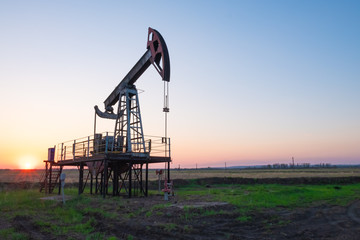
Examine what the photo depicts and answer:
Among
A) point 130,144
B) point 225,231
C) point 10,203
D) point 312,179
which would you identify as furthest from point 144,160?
point 312,179

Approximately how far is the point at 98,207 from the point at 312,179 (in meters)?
34.6

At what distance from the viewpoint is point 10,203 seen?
18188 mm

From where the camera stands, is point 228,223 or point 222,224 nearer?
point 222,224

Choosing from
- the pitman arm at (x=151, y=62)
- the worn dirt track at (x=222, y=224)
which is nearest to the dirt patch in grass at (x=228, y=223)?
the worn dirt track at (x=222, y=224)

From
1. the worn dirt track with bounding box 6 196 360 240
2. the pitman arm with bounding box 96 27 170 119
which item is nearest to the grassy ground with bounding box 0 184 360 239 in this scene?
the worn dirt track with bounding box 6 196 360 240

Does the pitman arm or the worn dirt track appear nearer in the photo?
the worn dirt track

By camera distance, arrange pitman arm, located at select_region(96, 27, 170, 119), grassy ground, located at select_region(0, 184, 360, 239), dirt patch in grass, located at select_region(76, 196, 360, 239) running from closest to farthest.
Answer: dirt patch in grass, located at select_region(76, 196, 360, 239)
grassy ground, located at select_region(0, 184, 360, 239)
pitman arm, located at select_region(96, 27, 170, 119)

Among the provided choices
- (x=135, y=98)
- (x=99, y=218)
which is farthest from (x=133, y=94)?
(x=99, y=218)

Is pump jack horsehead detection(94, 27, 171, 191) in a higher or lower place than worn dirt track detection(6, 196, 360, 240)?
higher

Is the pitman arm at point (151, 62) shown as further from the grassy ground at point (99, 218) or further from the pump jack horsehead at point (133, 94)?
the grassy ground at point (99, 218)

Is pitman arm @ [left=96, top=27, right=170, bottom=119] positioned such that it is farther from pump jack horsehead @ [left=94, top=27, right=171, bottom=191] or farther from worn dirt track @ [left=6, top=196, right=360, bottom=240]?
worn dirt track @ [left=6, top=196, right=360, bottom=240]

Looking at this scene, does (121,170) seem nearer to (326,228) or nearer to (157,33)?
(157,33)

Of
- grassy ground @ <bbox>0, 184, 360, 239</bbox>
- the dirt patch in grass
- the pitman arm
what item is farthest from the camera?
the pitman arm

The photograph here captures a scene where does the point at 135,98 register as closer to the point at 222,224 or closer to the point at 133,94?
the point at 133,94
